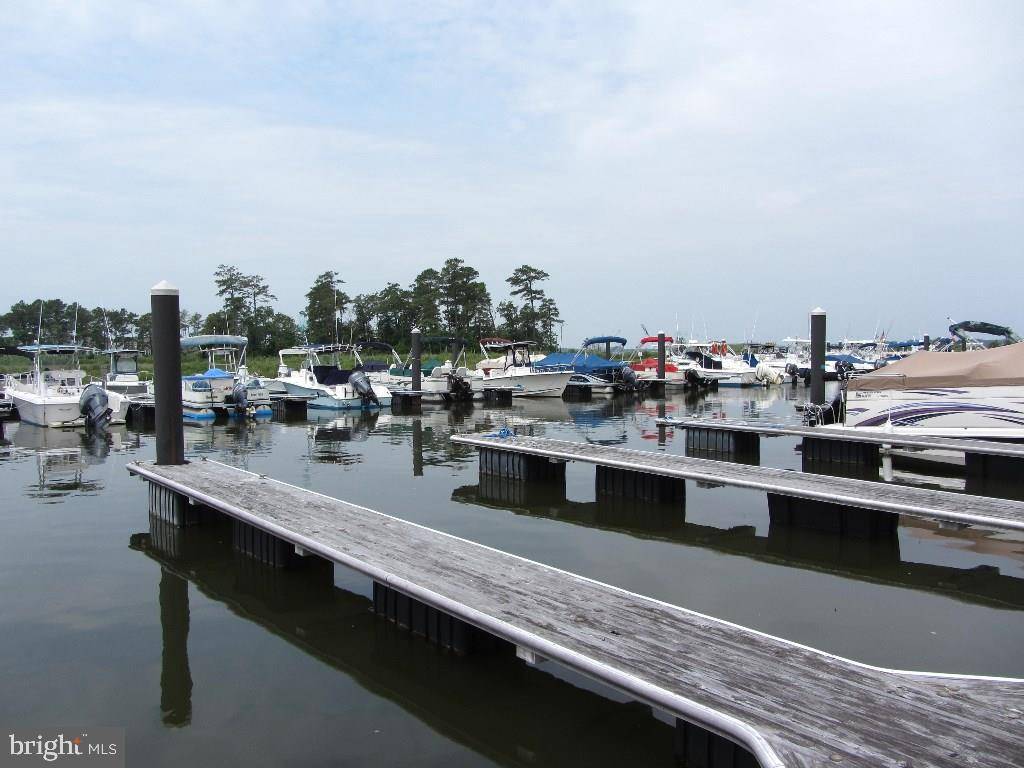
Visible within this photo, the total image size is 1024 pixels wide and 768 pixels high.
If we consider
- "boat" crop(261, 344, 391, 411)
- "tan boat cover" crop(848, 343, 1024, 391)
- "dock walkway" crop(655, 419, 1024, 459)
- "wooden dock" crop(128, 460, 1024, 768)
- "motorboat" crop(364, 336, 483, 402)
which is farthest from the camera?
"motorboat" crop(364, 336, 483, 402)

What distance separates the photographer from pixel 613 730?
519 cm

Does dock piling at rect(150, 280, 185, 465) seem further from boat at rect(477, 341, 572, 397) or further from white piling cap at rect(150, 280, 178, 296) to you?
boat at rect(477, 341, 572, 397)

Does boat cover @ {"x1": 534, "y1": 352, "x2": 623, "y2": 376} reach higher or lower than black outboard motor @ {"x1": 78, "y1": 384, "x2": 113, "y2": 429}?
higher

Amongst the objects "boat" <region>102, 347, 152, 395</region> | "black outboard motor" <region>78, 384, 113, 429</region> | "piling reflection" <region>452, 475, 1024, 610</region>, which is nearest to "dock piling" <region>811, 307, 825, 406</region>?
"piling reflection" <region>452, 475, 1024, 610</region>

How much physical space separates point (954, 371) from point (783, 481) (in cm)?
725

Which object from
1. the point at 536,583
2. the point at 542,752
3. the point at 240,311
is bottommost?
the point at 542,752

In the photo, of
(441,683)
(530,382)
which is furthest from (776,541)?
(530,382)

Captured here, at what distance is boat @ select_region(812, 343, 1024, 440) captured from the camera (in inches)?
584

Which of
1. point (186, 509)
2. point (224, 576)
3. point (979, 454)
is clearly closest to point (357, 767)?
point (224, 576)

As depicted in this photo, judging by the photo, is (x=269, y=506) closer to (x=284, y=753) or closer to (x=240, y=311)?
(x=284, y=753)

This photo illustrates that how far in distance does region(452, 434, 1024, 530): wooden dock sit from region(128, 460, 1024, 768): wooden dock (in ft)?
15.3

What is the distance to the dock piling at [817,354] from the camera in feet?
65.6

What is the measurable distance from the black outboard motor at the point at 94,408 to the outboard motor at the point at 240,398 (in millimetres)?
3869

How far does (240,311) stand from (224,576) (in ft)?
190
